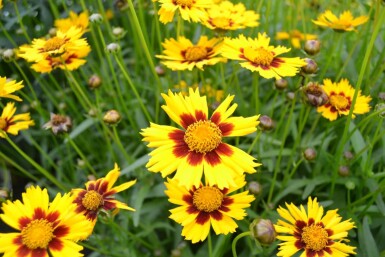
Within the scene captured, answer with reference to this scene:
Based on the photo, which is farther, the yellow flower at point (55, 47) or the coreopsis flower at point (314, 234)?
the yellow flower at point (55, 47)

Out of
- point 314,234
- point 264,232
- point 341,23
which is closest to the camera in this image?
point 264,232

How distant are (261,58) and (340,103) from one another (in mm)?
263

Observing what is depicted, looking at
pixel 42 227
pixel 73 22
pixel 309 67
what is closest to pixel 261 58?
pixel 309 67

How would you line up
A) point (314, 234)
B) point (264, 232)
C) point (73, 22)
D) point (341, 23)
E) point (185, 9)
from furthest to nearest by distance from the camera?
point (73, 22) < point (341, 23) < point (185, 9) < point (314, 234) < point (264, 232)

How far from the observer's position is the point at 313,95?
917mm

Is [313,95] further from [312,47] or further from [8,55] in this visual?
[8,55]

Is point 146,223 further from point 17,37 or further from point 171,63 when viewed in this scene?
point 17,37

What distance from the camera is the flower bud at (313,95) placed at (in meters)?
0.91

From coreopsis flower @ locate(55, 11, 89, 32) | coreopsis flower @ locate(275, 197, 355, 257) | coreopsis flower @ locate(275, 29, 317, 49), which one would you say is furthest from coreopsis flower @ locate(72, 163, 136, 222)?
coreopsis flower @ locate(275, 29, 317, 49)

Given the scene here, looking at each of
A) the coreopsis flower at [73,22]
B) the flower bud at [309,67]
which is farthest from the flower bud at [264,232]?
the coreopsis flower at [73,22]

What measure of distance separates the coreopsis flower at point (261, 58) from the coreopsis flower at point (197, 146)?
0.43 ft

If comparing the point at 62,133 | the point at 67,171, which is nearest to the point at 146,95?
the point at 67,171

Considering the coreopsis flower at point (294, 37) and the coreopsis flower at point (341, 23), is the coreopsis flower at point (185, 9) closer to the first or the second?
the coreopsis flower at point (341, 23)

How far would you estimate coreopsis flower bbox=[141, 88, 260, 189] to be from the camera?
73cm
